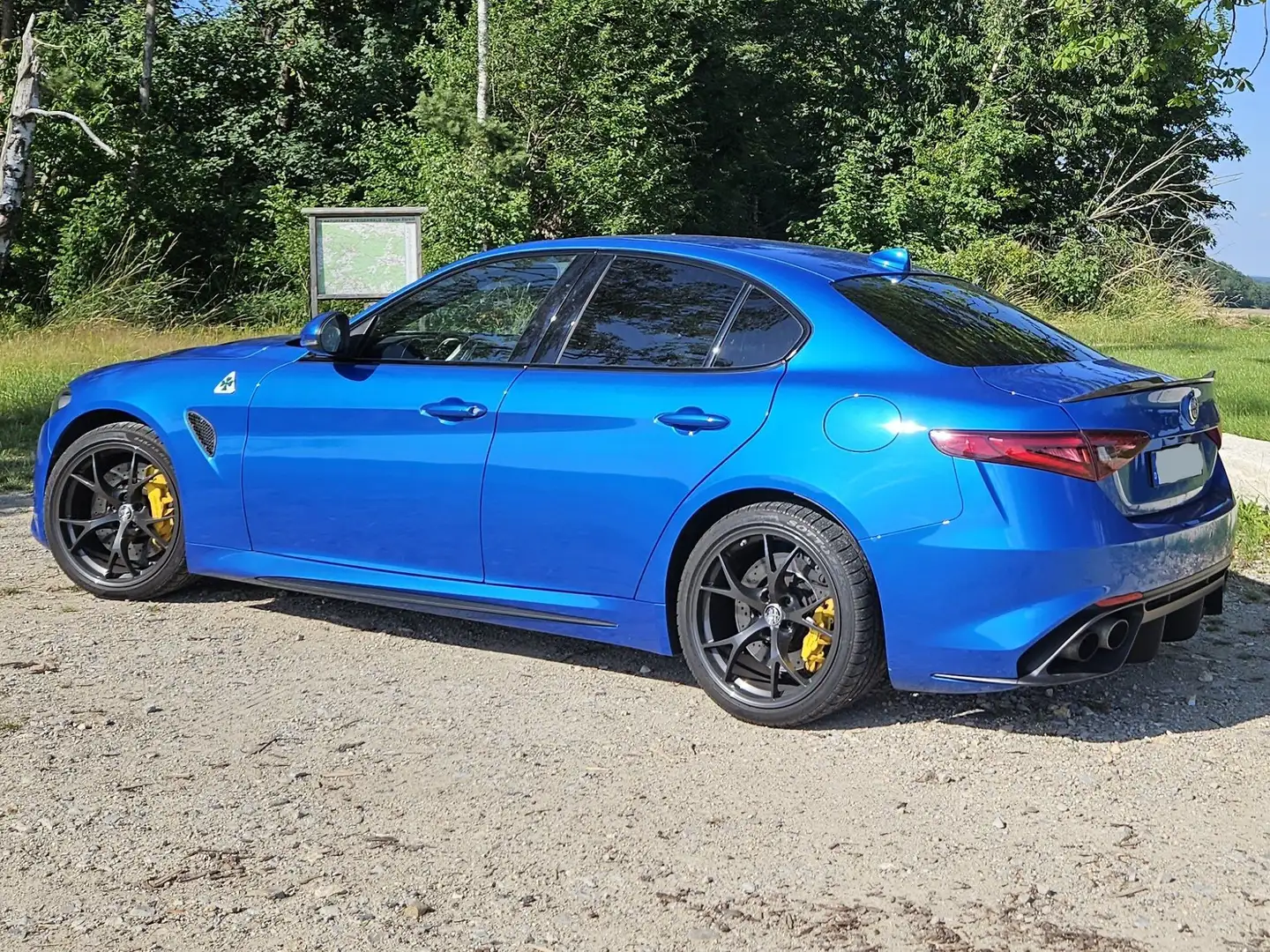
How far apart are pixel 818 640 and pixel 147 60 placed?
23.3m

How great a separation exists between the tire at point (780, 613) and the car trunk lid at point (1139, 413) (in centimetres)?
72

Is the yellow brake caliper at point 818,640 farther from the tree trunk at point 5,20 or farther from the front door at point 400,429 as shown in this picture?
the tree trunk at point 5,20

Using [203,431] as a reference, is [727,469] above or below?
above

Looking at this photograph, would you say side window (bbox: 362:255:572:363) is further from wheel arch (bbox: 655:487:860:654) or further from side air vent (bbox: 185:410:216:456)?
wheel arch (bbox: 655:487:860:654)

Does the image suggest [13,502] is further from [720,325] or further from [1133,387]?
[1133,387]

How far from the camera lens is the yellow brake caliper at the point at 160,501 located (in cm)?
569

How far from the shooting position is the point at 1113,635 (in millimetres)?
4113

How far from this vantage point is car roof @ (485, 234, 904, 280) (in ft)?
15.5

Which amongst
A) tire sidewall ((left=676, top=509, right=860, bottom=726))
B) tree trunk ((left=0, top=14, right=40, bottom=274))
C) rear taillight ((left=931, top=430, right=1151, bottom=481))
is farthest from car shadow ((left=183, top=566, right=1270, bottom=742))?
tree trunk ((left=0, top=14, right=40, bottom=274))

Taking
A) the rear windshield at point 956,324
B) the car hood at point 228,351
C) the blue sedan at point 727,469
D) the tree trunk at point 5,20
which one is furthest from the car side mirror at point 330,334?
the tree trunk at point 5,20

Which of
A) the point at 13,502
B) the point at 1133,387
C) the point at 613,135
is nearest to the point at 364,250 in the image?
the point at 13,502

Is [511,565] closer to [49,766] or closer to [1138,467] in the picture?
[49,766]

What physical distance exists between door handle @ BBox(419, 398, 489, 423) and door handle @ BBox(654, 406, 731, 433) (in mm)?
717

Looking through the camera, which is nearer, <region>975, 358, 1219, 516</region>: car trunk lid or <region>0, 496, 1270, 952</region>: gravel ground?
<region>0, 496, 1270, 952</region>: gravel ground
